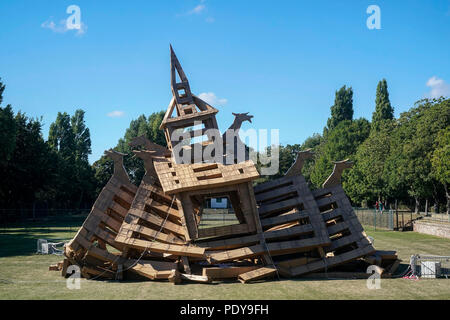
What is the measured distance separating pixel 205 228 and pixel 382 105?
7216cm

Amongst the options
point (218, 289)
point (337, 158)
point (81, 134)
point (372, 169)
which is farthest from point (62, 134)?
point (218, 289)

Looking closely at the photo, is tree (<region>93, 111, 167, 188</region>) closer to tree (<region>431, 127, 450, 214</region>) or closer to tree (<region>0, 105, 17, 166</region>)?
tree (<region>0, 105, 17, 166</region>)

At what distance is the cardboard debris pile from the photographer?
14.3m

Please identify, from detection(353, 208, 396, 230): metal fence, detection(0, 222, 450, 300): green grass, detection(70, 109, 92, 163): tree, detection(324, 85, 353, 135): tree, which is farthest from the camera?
detection(324, 85, 353, 135): tree

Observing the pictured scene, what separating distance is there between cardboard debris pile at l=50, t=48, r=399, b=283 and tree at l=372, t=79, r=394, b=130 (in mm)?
67204

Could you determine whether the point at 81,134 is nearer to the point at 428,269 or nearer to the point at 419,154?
the point at 419,154

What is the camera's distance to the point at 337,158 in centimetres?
7512

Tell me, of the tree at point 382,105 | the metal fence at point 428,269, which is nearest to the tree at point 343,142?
the tree at point 382,105

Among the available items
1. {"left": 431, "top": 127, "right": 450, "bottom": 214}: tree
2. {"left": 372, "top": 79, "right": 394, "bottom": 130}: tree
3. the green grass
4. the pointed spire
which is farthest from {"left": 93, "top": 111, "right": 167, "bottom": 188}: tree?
the green grass

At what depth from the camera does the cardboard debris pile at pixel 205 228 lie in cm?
1431

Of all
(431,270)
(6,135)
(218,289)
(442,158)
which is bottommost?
(218,289)
